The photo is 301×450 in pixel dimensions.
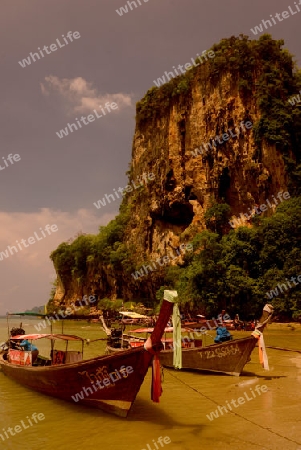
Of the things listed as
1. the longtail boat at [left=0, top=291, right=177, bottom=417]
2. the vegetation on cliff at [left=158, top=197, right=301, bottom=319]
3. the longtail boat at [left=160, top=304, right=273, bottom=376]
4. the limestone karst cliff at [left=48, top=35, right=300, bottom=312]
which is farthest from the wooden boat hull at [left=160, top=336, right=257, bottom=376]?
the limestone karst cliff at [left=48, top=35, right=300, bottom=312]

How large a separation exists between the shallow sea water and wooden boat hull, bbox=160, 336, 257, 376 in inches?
15.5

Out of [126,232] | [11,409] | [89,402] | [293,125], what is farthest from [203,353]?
[126,232]

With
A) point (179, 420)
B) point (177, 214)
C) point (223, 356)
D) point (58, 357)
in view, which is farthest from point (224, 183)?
point (179, 420)

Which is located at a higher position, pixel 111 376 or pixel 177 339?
pixel 177 339

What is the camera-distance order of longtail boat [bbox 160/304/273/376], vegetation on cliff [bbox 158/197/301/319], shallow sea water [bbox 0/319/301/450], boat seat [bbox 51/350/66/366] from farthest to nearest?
vegetation on cliff [bbox 158/197/301/319]
boat seat [bbox 51/350/66/366]
longtail boat [bbox 160/304/273/376]
shallow sea water [bbox 0/319/301/450]

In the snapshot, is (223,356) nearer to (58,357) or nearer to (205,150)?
(58,357)

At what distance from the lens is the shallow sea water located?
658cm

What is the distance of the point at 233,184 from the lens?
3609 centimetres

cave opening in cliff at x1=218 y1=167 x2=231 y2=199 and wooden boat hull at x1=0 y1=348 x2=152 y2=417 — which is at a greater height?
cave opening in cliff at x1=218 y1=167 x2=231 y2=199

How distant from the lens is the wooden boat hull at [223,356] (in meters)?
10.9

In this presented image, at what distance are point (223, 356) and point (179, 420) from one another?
13.3ft

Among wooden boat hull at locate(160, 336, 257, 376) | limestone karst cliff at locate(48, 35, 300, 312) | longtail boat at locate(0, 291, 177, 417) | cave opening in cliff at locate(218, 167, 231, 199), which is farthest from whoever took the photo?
cave opening in cliff at locate(218, 167, 231, 199)

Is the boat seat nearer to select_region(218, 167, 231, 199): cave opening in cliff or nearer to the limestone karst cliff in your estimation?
the limestone karst cliff

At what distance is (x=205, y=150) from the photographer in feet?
124
